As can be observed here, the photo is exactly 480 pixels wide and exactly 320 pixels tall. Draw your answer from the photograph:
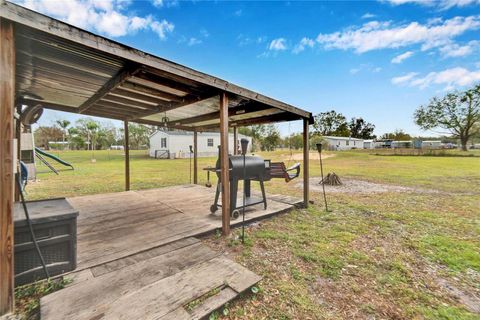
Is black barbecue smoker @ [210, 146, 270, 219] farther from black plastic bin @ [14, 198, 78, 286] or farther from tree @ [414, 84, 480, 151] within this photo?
tree @ [414, 84, 480, 151]

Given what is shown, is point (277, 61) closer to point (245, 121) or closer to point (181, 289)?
point (245, 121)

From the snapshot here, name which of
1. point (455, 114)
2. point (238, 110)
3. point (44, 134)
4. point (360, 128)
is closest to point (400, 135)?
point (360, 128)

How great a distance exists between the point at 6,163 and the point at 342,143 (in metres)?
45.4

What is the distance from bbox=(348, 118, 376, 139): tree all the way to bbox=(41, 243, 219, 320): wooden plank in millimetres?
56555

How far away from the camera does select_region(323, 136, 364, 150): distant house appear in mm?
37581

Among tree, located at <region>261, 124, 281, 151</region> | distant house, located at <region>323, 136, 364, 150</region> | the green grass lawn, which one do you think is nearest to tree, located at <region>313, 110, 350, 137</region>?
distant house, located at <region>323, 136, 364, 150</region>

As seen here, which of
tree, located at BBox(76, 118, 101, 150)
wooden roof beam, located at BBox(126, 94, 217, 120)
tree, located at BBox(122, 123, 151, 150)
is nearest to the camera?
wooden roof beam, located at BBox(126, 94, 217, 120)

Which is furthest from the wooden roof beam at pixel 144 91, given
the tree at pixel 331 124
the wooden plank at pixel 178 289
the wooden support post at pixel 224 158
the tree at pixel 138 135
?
the tree at pixel 331 124

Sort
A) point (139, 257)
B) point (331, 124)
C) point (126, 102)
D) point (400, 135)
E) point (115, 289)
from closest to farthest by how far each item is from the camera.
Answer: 1. point (115, 289)
2. point (139, 257)
3. point (126, 102)
4. point (331, 124)
5. point (400, 135)

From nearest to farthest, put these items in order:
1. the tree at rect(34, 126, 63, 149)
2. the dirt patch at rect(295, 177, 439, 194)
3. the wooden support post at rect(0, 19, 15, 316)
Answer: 1. the wooden support post at rect(0, 19, 15, 316)
2. the dirt patch at rect(295, 177, 439, 194)
3. the tree at rect(34, 126, 63, 149)

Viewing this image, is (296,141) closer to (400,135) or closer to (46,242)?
(400,135)

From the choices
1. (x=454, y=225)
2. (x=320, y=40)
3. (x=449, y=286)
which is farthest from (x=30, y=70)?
(x=320, y=40)

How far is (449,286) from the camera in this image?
2.08m

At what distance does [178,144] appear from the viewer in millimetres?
21453
